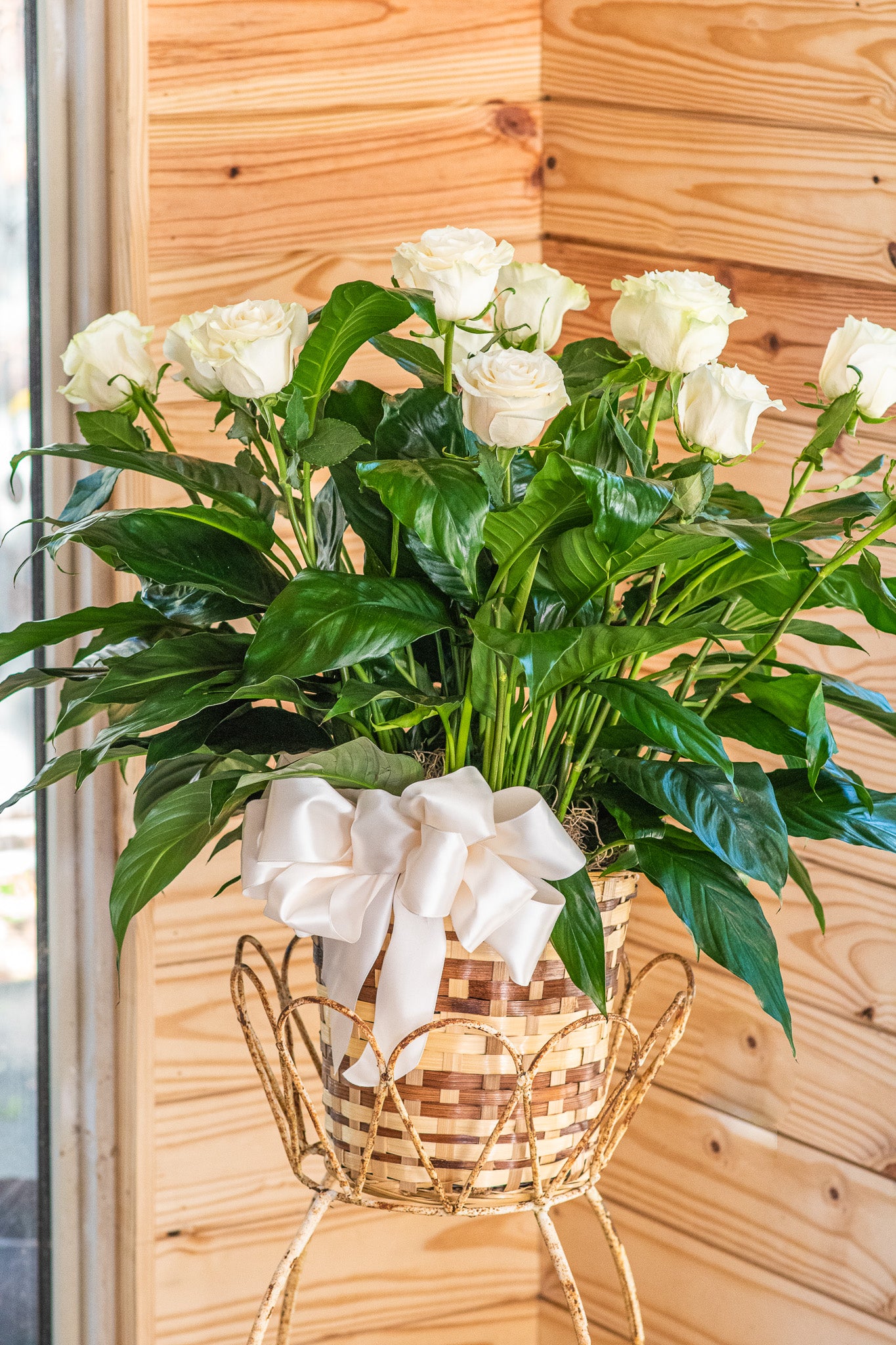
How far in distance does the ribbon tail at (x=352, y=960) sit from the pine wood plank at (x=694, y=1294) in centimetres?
58

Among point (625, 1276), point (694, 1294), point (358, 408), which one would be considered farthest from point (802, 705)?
point (694, 1294)

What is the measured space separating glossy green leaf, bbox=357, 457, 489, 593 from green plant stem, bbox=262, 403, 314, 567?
10 cm

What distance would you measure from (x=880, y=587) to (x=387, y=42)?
2.74 ft

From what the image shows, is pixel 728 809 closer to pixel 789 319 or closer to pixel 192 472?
pixel 192 472

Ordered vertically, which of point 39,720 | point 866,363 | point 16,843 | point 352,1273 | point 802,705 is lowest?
point 352,1273

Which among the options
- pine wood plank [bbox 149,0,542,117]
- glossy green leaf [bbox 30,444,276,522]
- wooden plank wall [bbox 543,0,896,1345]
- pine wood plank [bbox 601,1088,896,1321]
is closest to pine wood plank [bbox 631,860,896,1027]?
wooden plank wall [bbox 543,0,896,1345]

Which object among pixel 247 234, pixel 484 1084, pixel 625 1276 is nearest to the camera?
pixel 484 1084

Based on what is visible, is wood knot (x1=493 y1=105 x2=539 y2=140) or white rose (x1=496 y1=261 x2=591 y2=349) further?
wood knot (x1=493 y1=105 x2=539 y2=140)

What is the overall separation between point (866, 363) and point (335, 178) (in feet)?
2.26

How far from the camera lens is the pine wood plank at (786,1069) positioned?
1071 mm

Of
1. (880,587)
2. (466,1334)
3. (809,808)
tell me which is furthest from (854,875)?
(466,1334)

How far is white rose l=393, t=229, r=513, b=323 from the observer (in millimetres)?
738

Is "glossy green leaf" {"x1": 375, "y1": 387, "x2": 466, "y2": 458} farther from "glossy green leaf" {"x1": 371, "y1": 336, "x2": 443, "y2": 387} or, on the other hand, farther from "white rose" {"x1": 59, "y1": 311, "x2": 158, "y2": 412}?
"white rose" {"x1": 59, "y1": 311, "x2": 158, "y2": 412}

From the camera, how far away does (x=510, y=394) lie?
0.69 m
